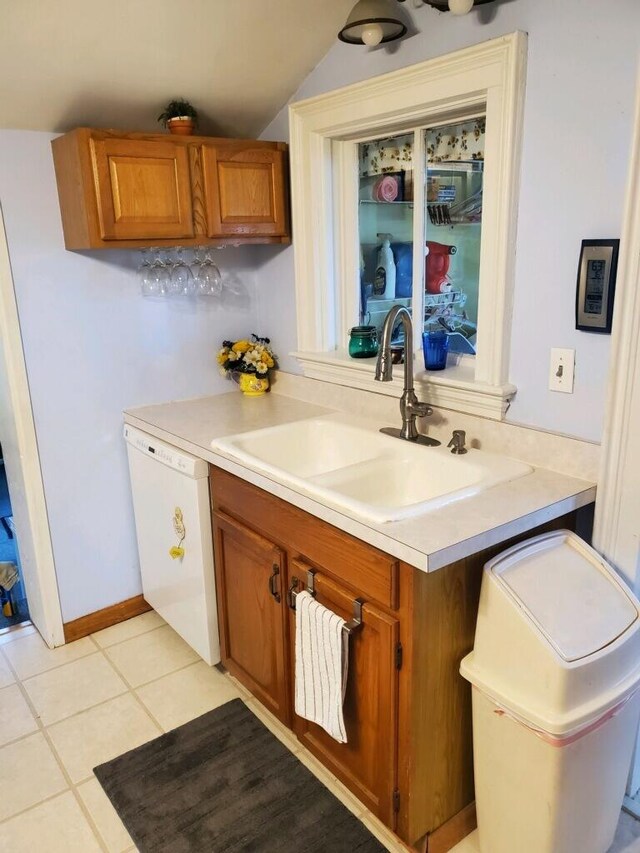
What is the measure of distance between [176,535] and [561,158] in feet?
5.46

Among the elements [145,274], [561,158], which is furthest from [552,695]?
[145,274]

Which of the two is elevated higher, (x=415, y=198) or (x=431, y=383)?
(x=415, y=198)

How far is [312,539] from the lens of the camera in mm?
1689

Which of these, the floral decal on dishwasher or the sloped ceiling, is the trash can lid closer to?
the floral decal on dishwasher

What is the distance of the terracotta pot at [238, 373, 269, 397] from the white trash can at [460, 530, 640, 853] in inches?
58.1

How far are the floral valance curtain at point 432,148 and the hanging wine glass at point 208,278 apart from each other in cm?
66

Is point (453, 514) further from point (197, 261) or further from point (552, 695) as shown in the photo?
point (197, 261)

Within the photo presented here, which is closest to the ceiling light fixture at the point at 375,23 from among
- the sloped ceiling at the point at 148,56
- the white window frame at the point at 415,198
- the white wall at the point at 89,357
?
the white window frame at the point at 415,198

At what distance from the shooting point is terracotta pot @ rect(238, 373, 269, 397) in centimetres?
273

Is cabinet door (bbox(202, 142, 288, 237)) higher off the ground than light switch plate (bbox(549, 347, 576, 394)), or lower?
higher

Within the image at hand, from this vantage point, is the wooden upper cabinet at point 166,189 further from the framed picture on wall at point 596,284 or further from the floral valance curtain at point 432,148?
the framed picture on wall at point 596,284

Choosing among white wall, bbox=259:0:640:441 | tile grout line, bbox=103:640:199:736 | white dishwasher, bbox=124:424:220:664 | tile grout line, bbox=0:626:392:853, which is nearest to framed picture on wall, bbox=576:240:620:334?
white wall, bbox=259:0:640:441

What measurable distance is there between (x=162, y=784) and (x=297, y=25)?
2.33 m

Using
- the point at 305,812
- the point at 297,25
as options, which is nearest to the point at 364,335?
the point at 297,25
